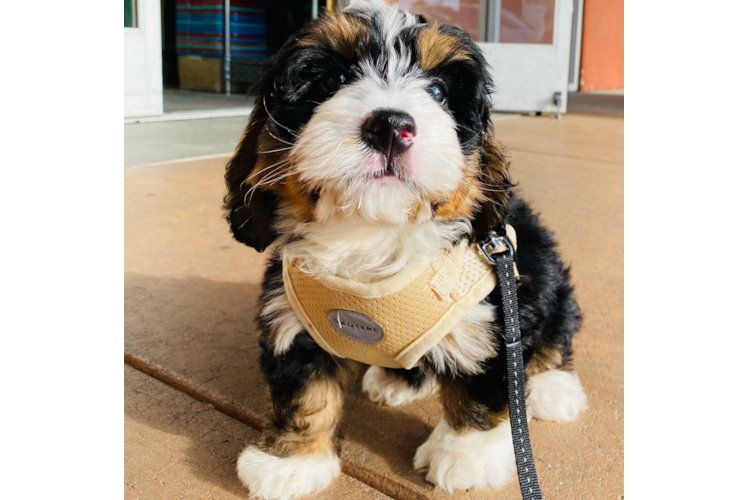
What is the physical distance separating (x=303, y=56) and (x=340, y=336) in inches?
31.5

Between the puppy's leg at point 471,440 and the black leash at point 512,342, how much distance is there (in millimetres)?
97

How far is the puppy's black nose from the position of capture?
5.66ft

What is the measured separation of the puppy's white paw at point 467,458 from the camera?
6.93 ft

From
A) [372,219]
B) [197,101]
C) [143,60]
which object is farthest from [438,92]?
[197,101]

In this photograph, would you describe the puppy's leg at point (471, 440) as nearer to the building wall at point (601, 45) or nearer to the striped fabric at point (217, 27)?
the striped fabric at point (217, 27)

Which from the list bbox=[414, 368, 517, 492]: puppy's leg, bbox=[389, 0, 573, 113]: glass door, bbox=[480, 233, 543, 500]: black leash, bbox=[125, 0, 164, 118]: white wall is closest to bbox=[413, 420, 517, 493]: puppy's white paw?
bbox=[414, 368, 517, 492]: puppy's leg

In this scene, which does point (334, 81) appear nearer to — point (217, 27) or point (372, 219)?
point (372, 219)

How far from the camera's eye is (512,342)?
2.02 m

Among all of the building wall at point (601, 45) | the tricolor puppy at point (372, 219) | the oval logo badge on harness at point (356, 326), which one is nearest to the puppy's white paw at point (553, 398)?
the tricolor puppy at point (372, 219)

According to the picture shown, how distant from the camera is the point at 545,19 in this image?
10.9m

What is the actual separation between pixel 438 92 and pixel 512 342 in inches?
28.9

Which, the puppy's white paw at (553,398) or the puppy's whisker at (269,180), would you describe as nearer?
the puppy's whisker at (269,180)

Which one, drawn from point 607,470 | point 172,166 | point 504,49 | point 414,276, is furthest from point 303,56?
point 504,49

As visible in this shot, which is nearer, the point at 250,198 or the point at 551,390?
the point at 250,198
